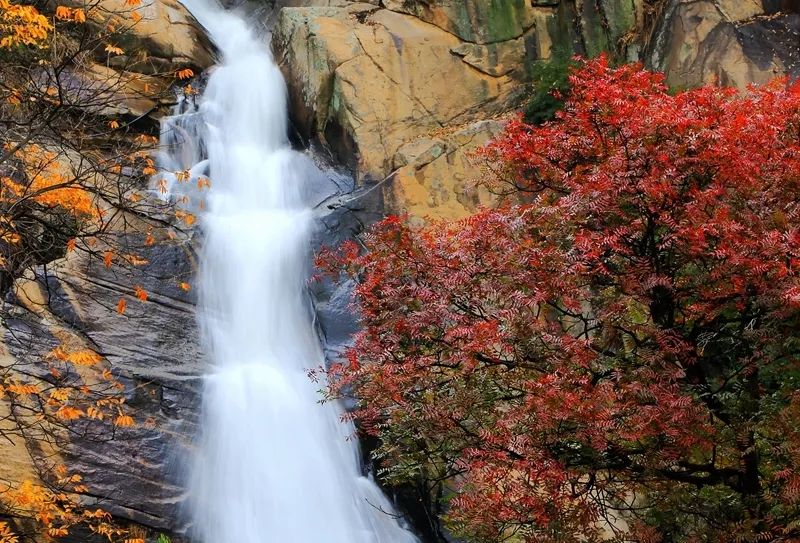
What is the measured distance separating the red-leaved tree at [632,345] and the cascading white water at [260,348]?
3.81 meters

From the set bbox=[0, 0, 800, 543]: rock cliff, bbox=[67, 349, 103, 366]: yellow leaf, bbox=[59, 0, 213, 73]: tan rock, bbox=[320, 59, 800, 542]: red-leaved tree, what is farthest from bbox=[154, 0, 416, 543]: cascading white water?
bbox=[320, 59, 800, 542]: red-leaved tree

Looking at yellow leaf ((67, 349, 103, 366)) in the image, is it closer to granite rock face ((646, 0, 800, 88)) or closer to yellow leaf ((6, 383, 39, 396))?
yellow leaf ((6, 383, 39, 396))

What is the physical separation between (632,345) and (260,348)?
24.3 feet

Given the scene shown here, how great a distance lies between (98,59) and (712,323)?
16842 millimetres

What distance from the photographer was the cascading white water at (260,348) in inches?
354

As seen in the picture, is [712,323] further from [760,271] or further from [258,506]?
[258,506]

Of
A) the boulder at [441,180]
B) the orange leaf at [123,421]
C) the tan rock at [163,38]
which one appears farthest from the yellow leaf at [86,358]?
the tan rock at [163,38]

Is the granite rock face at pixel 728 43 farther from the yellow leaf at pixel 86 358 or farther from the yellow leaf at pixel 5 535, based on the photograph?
the yellow leaf at pixel 5 535

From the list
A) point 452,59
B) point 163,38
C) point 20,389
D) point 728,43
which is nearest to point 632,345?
point 20,389

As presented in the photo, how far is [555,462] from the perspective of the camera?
4.55 metres

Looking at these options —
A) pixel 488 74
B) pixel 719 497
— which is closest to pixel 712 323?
pixel 719 497

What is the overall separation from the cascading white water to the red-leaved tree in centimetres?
381

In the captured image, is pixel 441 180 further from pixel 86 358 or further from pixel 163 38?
pixel 163 38

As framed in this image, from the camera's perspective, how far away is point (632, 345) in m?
5.81
